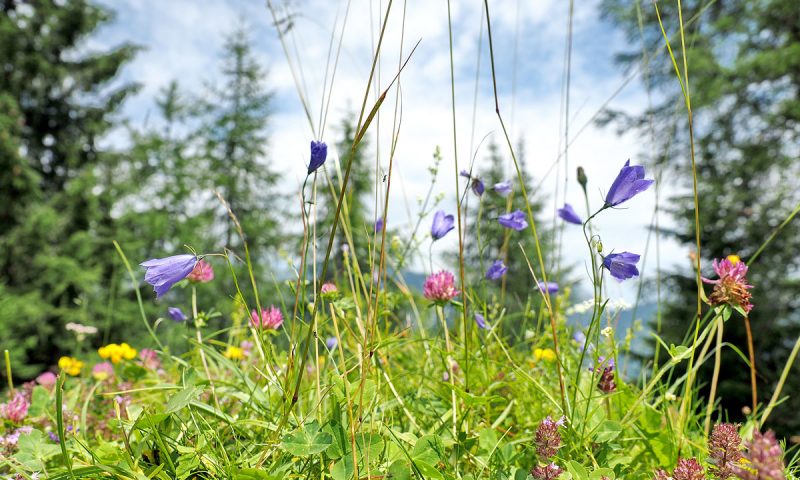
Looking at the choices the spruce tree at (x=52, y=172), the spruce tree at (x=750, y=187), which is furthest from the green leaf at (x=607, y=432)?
the spruce tree at (x=52, y=172)

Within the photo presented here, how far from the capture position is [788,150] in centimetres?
802

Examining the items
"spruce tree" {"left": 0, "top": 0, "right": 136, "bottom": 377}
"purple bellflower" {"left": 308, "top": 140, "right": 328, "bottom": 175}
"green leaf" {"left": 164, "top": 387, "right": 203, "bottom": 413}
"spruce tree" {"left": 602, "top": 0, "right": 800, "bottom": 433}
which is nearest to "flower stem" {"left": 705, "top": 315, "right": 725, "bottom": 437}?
"purple bellflower" {"left": 308, "top": 140, "right": 328, "bottom": 175}

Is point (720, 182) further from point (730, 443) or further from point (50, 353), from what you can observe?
point (50, 353)

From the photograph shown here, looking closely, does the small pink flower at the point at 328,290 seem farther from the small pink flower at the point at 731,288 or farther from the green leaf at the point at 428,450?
the small pink flower at the point at 731,288

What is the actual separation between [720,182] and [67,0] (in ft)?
42.8

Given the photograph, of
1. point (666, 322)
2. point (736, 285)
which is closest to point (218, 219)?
point (666, 322)

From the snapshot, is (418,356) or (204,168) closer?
(418,356)

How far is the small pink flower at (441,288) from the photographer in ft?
3.65

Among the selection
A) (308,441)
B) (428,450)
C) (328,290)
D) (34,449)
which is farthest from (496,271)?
(34,449)

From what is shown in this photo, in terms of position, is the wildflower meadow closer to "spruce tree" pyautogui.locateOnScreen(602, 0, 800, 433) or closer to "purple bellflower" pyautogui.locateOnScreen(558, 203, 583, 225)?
"purple bellflower" pyautogui.locateOnScreen(558, 203, 583, 225)

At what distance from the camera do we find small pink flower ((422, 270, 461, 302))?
3.65 ft

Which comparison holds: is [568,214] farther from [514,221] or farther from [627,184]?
[627,184]

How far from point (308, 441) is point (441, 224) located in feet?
2.20

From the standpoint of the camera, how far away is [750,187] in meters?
8.39
